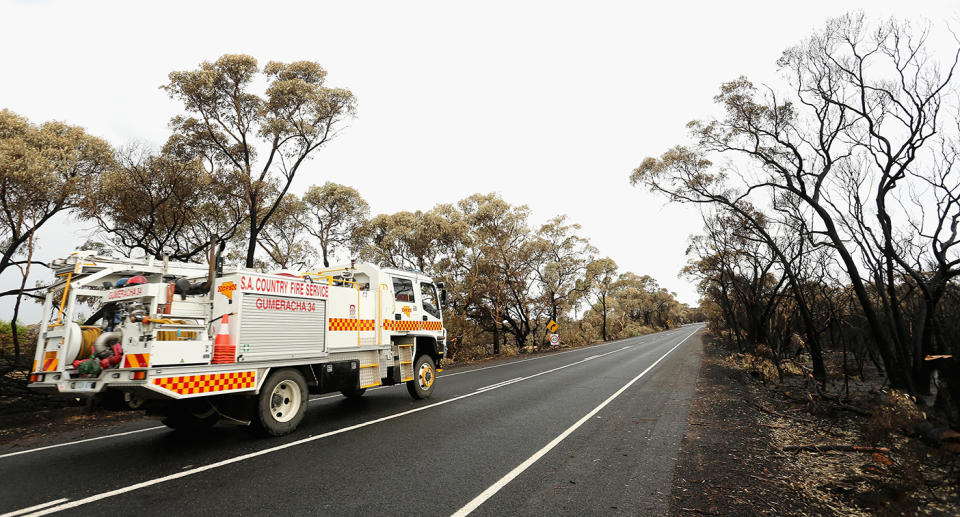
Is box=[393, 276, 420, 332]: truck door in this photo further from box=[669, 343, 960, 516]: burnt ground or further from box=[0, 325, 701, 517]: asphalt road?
box=[669, 343, 960, 516]: burnt ground

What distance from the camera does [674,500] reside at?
13.7 ft

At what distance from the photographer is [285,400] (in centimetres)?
697

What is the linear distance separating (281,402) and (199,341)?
1.76 m

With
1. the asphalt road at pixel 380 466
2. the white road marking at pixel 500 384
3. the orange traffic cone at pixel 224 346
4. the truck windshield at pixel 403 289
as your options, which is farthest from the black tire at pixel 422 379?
the orange traffic cone at pixel 224 346

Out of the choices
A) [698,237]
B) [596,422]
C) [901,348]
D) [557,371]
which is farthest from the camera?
[698,237]

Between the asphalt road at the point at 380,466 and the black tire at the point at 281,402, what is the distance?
0.21m

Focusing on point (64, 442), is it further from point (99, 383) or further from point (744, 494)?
point (744, 494)

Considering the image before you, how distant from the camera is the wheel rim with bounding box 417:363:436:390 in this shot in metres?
10.0

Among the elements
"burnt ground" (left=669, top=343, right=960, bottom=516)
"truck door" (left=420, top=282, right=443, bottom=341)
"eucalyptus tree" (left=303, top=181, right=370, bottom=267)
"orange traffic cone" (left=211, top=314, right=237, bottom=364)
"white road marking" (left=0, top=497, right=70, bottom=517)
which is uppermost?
"eucalyptus tree" (left=303, top=181, right=370, bottom=267)

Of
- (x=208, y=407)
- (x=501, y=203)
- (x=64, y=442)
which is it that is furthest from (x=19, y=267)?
(x=501, y=203)

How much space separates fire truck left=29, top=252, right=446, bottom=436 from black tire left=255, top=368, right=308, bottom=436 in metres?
0.02

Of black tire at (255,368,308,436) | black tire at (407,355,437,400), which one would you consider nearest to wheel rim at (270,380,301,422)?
black tire at (255,368,308,436)

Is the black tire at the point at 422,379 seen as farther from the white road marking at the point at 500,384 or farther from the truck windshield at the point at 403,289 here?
the white road marking at the point at 500,384

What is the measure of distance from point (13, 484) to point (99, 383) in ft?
3.95
